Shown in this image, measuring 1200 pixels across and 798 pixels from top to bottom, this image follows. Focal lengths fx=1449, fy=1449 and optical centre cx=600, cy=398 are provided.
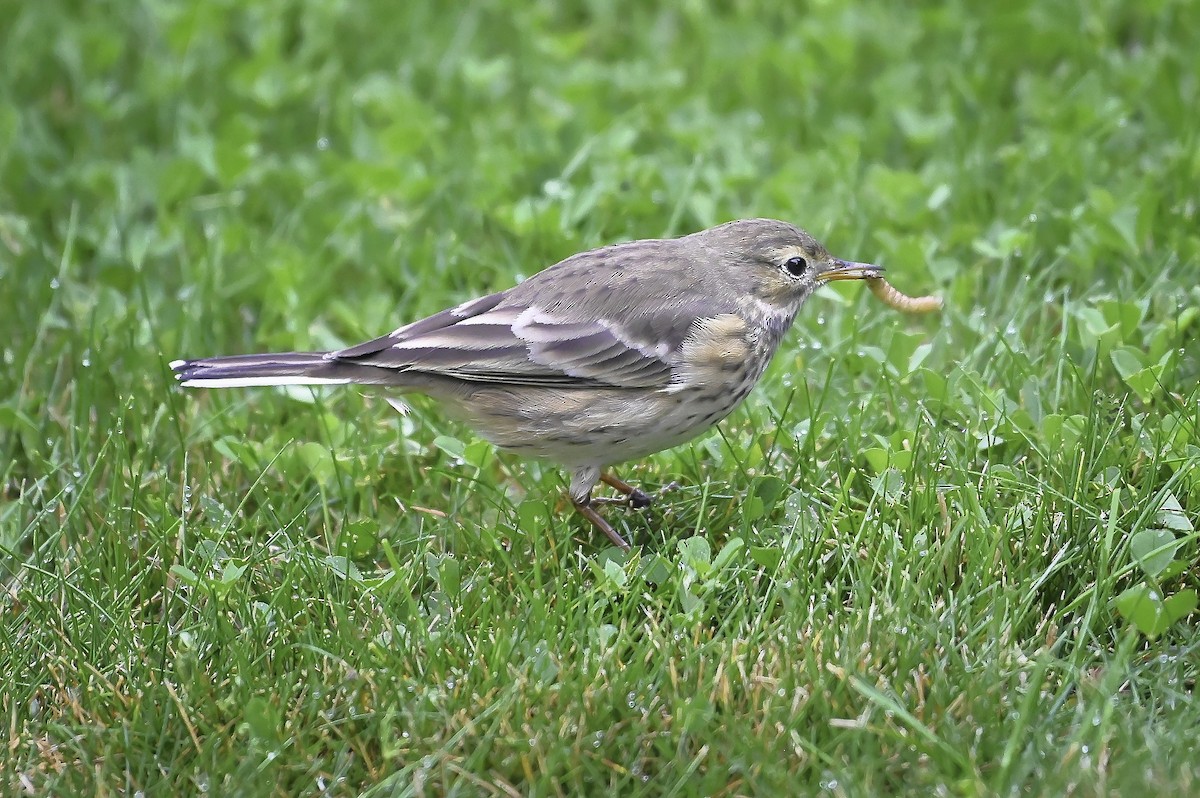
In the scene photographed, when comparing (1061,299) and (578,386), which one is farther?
(1061,299)

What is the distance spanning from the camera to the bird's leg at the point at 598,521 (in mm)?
4444

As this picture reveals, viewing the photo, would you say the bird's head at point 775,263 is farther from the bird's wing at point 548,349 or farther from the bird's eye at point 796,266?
the bird's wing at point 548,349

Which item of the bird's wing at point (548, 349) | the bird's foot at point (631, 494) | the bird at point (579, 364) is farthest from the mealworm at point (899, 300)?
the bird's foot at point (631, 494)

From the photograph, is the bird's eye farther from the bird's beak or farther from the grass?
the grass

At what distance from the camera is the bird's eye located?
192 inches

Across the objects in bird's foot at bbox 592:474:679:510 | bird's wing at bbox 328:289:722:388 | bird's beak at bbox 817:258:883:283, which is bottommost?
bird's foot at bbox 592:474:679:510

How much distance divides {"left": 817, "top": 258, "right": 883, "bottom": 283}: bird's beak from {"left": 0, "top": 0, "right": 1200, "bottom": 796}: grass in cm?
27

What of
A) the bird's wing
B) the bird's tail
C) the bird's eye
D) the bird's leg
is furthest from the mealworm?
the bird's tail

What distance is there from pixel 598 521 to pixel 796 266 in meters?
1.13

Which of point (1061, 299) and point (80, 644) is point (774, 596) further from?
point (1061, 299)

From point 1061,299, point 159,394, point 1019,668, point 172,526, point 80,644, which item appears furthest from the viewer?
point 1061,299

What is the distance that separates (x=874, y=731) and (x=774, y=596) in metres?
0.61

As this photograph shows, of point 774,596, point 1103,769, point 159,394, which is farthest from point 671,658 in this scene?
point 159,394

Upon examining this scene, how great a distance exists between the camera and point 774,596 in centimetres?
→ 396
